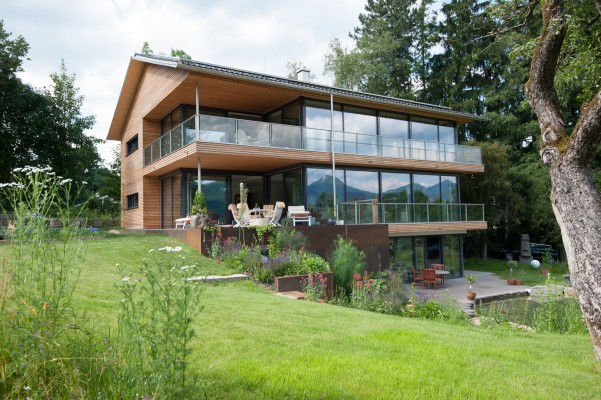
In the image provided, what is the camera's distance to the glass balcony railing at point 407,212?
16.4m

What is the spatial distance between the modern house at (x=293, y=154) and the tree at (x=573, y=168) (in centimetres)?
1045

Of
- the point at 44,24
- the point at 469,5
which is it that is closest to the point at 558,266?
the point at 469,5

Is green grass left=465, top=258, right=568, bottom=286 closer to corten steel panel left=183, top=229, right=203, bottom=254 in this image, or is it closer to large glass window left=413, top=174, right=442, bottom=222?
large glass window left=413, top=174, right=442, bottom=222

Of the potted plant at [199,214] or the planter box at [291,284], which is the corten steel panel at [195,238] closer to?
the potted plant at [199,214]

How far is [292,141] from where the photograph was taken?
53.7 ft

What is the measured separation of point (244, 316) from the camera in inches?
229

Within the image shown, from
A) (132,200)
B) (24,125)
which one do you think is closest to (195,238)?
(132,200)

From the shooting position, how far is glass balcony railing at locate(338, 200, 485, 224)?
53.8 ft

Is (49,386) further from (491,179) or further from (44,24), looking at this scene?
(491,179)

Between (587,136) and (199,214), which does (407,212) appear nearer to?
(199,214)

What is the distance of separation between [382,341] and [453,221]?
17.0 meters

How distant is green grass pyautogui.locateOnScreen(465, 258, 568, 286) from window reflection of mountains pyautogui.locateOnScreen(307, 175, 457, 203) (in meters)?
5.41

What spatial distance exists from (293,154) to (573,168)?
1160 cm

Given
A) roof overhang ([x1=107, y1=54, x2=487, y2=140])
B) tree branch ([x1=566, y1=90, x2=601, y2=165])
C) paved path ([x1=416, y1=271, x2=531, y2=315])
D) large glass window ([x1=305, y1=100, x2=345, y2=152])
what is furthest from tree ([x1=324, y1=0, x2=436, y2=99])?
tree branch ([x1=566, y1=90, x2=601, y2=165])
